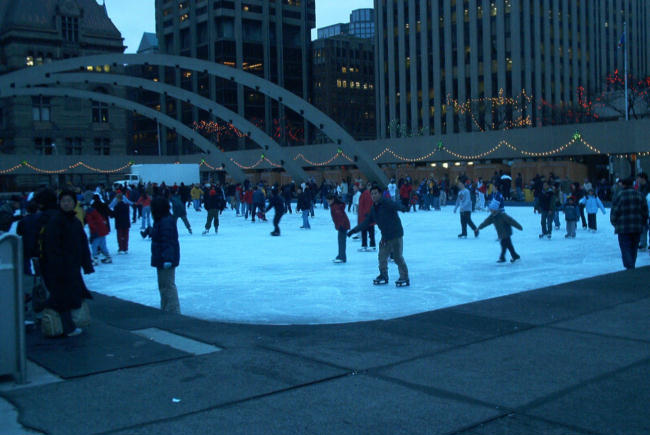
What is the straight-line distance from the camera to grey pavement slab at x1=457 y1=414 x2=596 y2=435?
423 centimetres

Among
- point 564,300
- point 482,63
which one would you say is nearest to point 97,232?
point 564,300

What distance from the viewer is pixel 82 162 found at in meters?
56.8

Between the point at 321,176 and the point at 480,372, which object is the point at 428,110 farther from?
the point at 480,372

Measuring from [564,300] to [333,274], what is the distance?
4667 millimetres

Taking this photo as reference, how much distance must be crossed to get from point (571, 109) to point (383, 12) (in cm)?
2705

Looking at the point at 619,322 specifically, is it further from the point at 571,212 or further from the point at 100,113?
the point at 100,113

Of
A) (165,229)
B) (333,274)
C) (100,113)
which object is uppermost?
→ (100,113)

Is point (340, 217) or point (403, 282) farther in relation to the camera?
point (340, 217)

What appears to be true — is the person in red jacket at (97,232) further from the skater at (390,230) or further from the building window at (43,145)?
the building window at (43,145)

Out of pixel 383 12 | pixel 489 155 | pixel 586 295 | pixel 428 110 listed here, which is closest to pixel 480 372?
pixel 586 295

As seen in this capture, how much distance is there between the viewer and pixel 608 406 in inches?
184

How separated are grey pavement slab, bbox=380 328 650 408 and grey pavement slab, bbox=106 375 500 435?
1.20ft

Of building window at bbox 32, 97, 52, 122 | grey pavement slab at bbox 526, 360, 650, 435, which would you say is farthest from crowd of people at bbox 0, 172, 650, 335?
building window at bbox 32, 97, 52, 122

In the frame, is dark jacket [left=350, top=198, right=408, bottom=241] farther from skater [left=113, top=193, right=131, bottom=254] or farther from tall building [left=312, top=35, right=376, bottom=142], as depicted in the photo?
tall building [left=312, top=35, right=376, bottom=142]
